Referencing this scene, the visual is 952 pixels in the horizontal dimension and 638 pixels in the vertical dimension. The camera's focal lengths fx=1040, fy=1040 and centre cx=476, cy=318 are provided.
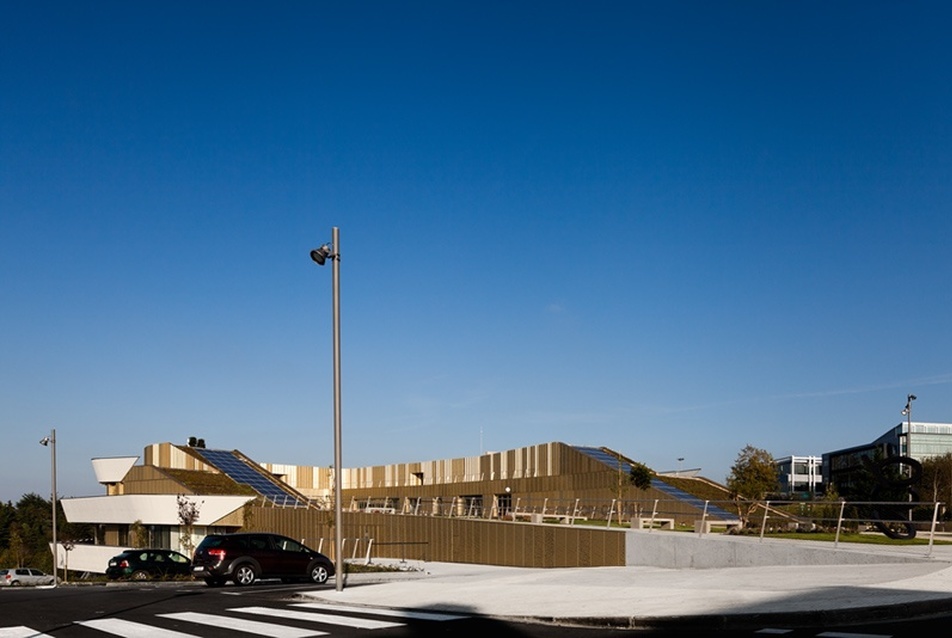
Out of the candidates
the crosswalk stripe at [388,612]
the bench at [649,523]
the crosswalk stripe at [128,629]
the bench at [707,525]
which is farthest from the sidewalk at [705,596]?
the bench at [649,523]

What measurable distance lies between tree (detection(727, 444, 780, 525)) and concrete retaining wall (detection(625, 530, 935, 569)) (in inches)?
396

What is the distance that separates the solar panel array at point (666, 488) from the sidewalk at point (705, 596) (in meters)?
19.0

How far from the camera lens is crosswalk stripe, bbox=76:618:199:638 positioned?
14.8m

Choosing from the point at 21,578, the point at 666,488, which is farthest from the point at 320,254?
the point at 21,578

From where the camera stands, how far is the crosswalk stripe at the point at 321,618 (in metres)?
15.6

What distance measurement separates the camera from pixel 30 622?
1678 centimetres

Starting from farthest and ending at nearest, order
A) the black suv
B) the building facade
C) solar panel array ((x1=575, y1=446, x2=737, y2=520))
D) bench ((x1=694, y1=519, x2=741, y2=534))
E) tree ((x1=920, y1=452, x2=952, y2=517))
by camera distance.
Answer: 1. the building facade
2. tree ((x1=920, y1=452, x2=952, y2=517))
3. solar panel array ((x1=575, y1=446, x2=737, y2=520))
4. bench ((x1=694, y1=519, x2=741, y2=534))
5. the black suv

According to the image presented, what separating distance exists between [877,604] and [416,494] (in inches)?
3107

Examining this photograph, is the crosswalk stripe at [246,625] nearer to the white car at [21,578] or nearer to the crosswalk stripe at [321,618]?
the crosswalk stripe at [321,618]

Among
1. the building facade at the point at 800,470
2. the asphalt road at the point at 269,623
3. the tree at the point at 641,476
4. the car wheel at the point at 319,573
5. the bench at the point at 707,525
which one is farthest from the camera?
the building facade at the point at 800,470

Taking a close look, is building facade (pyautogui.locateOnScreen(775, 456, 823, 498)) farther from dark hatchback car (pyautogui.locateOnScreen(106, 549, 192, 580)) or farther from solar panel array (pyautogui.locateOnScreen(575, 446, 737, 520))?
dark hatchback car (pyautogui.locateOnScreen(106, 549, 192, 580))

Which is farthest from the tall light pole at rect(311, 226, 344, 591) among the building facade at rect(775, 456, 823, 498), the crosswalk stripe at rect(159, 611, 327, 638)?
the building facade at rect(775, 456, 823, 498)

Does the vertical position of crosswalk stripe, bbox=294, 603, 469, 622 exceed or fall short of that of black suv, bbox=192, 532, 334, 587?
it exceeds it

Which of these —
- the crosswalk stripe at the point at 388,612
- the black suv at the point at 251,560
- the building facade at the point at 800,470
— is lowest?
the building facade at the point at 800,470
